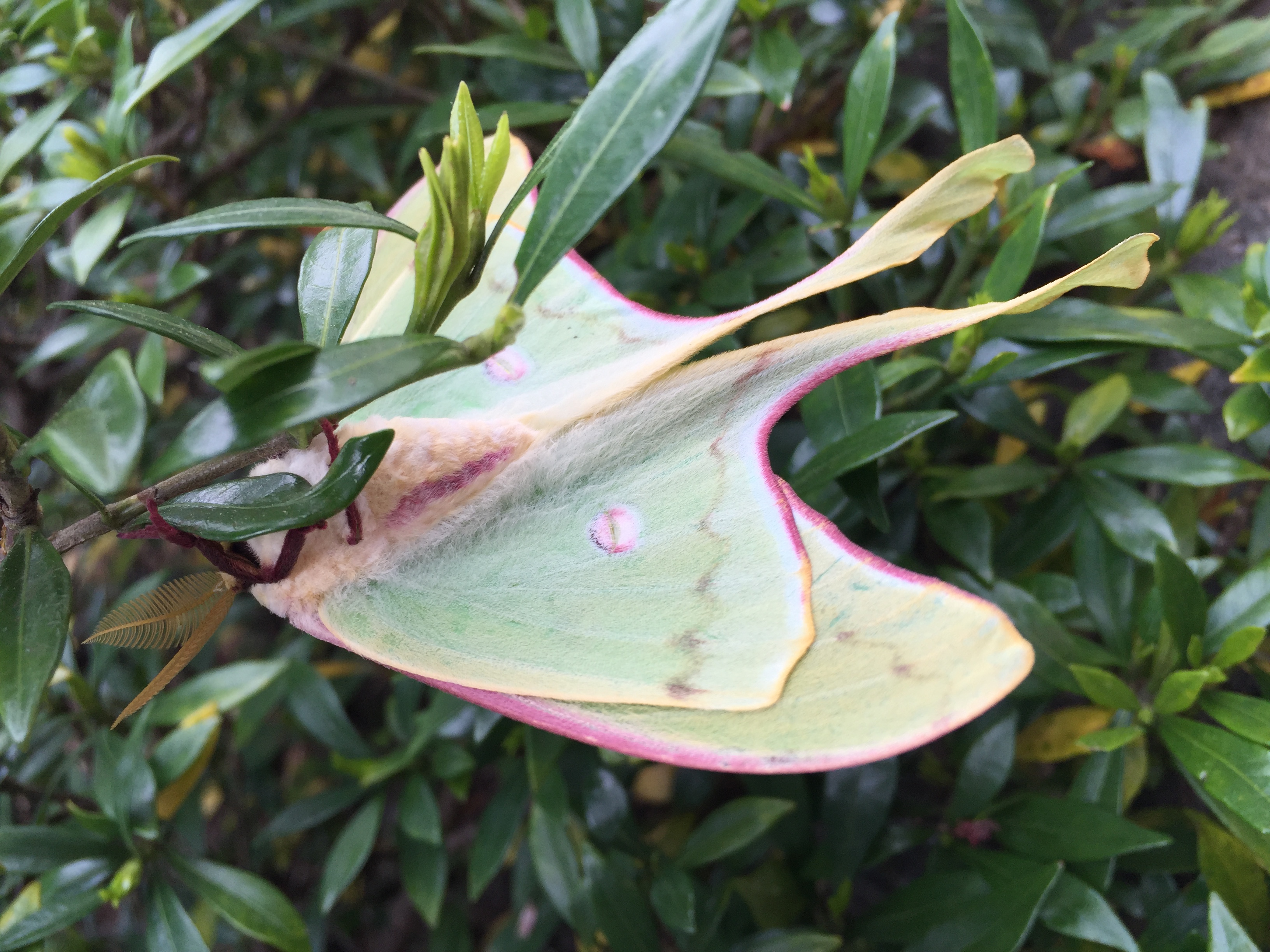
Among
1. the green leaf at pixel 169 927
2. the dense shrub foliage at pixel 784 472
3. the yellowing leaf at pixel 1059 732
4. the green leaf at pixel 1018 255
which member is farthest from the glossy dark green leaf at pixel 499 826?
the green leaf at pixel 1018 255

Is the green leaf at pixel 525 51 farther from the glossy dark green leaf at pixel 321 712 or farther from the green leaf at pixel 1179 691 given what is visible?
the green leaf at pixel 1179 691

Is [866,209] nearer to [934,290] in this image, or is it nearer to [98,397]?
[934,290]

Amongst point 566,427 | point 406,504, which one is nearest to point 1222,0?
point 566,427

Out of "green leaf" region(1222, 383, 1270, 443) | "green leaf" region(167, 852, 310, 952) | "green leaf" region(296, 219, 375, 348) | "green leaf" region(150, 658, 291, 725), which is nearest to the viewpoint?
"green leaf" region(296, 219, 375, 348)

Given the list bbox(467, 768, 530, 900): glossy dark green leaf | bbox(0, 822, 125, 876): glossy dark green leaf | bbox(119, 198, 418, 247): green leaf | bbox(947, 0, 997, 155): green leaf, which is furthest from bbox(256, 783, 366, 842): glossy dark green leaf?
bbox(947, 0, 997, 155): green leaf

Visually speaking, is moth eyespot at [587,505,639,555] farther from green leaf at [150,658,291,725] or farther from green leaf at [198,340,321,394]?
green leaf at [150,658,291,725]

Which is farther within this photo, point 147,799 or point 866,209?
point 866,209
